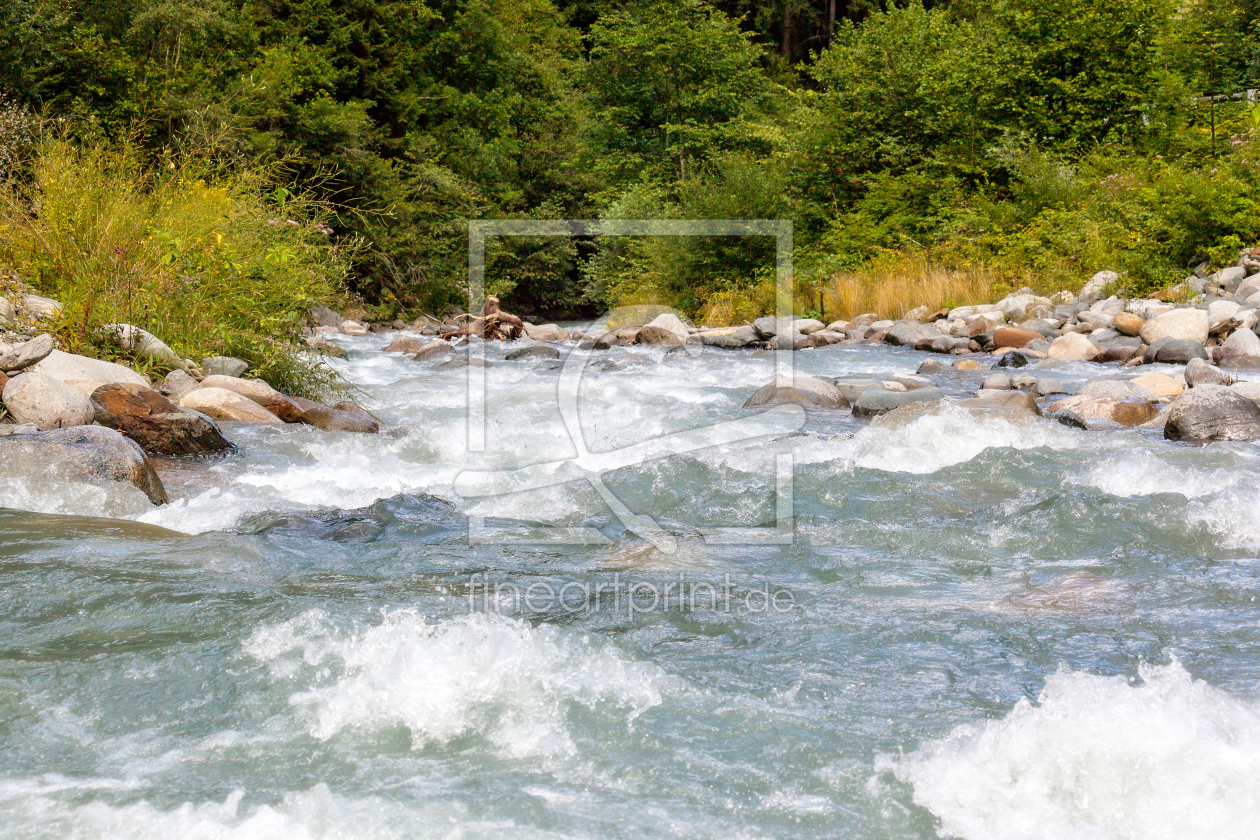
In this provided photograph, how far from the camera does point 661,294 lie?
18.2 m

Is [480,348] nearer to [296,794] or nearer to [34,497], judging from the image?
[34,497]

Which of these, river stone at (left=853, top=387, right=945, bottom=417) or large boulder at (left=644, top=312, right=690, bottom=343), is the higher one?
large boulder at (left=644, top=312, right=690, bottom=343)

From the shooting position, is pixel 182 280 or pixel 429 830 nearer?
pixel 429 830

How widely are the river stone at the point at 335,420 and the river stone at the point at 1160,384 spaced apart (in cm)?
587

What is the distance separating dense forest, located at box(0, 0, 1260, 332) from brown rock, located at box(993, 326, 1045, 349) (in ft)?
8.09

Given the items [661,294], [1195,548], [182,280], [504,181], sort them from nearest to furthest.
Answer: [1195,548]
[182,280]
[661,294]
[504,181]

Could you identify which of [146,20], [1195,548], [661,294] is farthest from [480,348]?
[1195,548]

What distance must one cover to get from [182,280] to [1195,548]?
21.6 feet

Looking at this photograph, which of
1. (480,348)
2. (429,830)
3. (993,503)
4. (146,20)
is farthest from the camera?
(146,20)

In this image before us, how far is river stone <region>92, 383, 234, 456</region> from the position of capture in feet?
17.1

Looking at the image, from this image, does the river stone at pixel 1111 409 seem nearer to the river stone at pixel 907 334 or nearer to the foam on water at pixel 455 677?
the foam on water at pixel 455 677

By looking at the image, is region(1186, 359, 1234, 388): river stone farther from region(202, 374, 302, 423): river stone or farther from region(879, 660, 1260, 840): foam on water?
region(202, 374, 302, 423): river stone

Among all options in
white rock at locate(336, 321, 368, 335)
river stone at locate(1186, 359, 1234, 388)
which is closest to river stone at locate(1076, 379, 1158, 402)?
river stone at locate(1186, 359, 1234, 388)

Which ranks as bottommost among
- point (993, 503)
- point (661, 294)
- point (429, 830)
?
point (429, 830)
